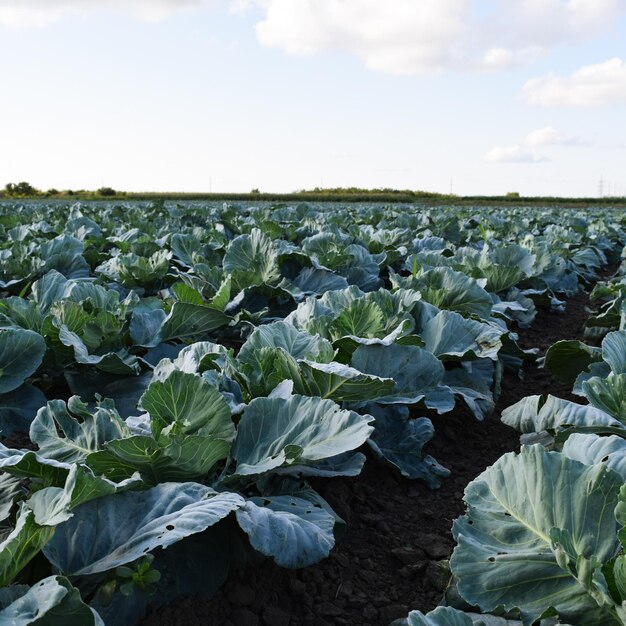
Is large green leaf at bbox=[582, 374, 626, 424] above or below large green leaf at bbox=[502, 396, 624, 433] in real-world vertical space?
above

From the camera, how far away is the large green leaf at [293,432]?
1774 mm

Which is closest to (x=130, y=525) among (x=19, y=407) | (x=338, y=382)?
(x=338, y=382)

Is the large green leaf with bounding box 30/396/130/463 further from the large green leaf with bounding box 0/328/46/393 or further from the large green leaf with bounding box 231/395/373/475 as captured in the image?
the large green leaf with bounding box 0/328/46/393

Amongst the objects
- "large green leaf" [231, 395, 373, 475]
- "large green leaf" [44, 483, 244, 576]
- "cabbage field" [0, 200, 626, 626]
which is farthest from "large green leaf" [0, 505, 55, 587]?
"large green leaf" [231, 395, 373, 475]

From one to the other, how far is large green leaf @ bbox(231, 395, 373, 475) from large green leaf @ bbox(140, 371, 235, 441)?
71mm

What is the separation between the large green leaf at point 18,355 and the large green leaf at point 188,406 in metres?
1.10

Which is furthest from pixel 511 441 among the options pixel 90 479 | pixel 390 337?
pixel 90 479

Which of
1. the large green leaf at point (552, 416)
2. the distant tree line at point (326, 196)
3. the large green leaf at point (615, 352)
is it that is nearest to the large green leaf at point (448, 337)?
the large green leaf at point (552, 416)

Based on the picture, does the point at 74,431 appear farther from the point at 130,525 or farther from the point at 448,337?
the point at 448,337

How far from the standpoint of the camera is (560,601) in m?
1.39

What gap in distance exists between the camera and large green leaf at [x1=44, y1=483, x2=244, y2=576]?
145 cm

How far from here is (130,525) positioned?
1.55m

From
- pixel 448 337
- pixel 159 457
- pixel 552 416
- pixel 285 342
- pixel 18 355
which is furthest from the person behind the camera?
pixel 448 337

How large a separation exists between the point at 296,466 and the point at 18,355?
1363 millimetres
